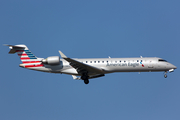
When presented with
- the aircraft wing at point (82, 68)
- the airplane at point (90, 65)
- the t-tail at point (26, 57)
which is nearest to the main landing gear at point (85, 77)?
the airplane at point (90, 65)

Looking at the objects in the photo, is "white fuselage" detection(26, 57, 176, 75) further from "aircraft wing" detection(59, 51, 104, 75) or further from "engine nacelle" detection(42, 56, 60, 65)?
"engine nacelle" detection(42, 56, 60, 65)

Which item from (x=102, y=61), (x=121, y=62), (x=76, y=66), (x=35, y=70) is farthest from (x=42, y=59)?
(x=121, y=62)

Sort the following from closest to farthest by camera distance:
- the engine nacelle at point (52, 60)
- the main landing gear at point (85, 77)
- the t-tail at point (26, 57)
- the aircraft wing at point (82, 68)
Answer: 1. the aircraft wing at point (82, 68)
2. the engine nacelle at point (52, 60)
3. the main landing gear at point (85, 77)
4. the t-tail at point (26, 57)

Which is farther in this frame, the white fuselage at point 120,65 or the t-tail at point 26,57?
Result: the t-tail at point 26,57

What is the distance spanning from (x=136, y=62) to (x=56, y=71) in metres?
9.95

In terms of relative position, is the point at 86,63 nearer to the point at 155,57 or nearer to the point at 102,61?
the point at 102,61

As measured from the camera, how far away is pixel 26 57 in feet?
110

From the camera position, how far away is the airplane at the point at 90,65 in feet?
107

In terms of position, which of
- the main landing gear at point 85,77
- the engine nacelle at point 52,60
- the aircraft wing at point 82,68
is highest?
the engine nacelle at point 52,60

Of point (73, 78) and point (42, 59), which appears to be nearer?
→ point (42, 59)

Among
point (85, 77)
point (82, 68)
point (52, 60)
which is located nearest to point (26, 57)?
point (52, 60)

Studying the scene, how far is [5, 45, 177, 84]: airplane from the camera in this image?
32.5 meters

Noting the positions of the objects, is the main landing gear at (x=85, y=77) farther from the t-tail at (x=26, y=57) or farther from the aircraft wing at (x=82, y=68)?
the t-tail at (x=26, y=57)

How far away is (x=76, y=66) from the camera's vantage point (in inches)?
1245
